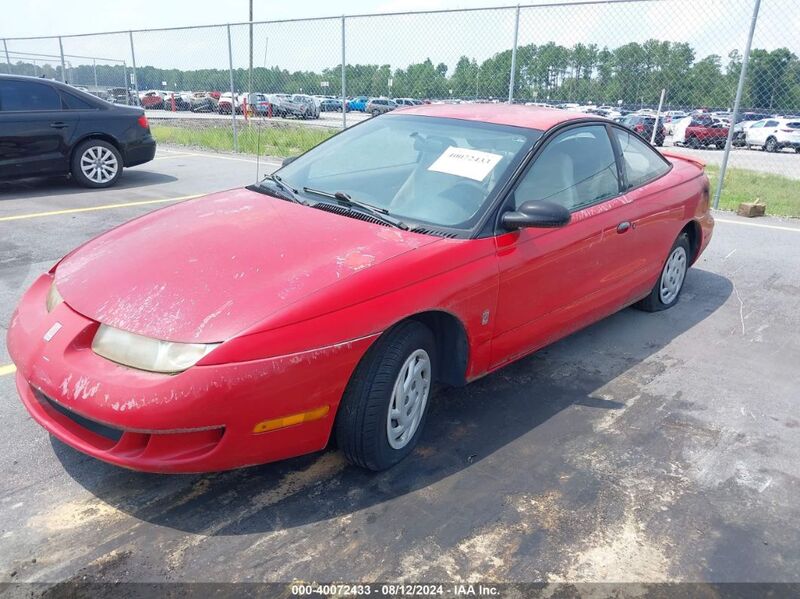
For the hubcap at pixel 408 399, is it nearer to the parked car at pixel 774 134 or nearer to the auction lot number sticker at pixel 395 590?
the auction lot number sticker at pixel 395 590

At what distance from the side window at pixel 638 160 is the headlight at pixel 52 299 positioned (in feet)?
10.8

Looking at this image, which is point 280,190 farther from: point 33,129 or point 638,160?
point 33,129

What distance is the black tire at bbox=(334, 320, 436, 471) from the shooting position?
8.66 ft

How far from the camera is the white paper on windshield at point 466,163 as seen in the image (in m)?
3.39

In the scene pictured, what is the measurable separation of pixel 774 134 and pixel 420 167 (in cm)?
2973

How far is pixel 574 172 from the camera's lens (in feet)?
12.5

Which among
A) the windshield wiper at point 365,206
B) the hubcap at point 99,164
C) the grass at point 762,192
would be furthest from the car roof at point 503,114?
the hubcap at point 99,164

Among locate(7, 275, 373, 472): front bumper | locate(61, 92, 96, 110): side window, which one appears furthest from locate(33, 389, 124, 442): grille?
locate(61, 92, 96, 110): side window

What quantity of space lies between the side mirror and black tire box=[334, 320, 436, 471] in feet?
2.53

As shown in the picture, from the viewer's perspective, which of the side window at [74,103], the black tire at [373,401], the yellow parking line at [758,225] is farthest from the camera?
the side window at [74,103]

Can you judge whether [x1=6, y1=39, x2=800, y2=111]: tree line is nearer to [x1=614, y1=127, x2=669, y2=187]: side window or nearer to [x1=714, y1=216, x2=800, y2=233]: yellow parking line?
[x1=714, y1=216, x2=800, y2=233]: yellow parking line

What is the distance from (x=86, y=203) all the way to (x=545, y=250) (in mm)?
6661

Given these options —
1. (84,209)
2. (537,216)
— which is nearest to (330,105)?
(84,209)

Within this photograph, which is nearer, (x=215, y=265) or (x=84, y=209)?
(x=215, y=265)
